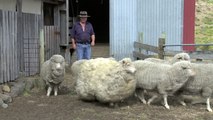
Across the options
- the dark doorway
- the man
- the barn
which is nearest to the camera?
the man

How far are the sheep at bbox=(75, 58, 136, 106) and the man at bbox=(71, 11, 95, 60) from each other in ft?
9.72

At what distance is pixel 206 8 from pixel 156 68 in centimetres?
3103

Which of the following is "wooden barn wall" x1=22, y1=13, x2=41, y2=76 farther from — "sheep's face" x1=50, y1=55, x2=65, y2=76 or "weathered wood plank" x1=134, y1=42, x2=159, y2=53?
"weathered wood plank" x1=134, y1=42, x2=159, y2=53

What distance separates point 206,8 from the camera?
126 feet

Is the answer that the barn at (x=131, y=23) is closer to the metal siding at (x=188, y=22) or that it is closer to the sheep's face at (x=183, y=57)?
the metal siding at (x=188, y=22)

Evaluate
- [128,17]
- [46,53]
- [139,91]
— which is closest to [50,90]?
[139,91]

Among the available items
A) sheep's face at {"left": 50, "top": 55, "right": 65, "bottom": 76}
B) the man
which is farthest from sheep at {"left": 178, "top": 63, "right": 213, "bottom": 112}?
the man

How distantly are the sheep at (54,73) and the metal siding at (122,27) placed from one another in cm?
650

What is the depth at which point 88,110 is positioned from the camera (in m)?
8.50

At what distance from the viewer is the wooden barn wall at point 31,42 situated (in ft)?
40.0

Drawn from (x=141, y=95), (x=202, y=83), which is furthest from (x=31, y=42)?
(x=202, y=83)

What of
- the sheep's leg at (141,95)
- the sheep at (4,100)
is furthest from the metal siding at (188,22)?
the sheep at (4,100)

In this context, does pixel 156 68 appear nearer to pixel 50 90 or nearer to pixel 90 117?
pixel 90 117

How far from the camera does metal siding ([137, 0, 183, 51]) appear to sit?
16.1 m
